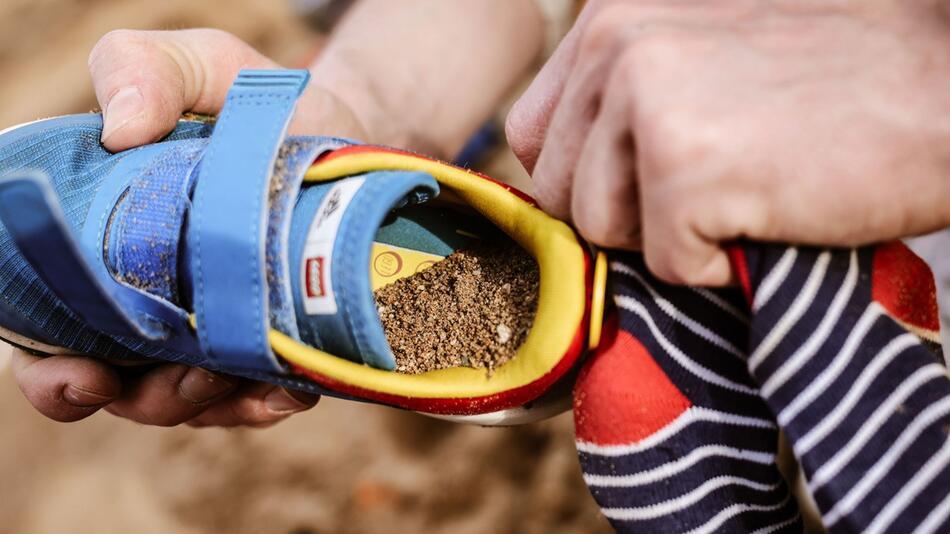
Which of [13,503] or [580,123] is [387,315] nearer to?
[580,123]

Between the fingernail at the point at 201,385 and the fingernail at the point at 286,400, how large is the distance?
6 centimetres

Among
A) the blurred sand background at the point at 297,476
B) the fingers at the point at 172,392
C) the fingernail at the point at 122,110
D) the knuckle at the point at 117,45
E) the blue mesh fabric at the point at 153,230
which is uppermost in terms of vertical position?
the knuckle at the point at 117,45

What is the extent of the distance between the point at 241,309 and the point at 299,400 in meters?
0.33

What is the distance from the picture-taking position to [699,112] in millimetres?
446

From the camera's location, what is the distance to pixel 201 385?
79 cm

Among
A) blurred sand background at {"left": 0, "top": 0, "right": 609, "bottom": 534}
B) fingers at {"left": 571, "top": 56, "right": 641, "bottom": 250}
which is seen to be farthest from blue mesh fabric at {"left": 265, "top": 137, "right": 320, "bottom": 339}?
blurred sand background at {"left": 0, "top": 0, "right": 609, "bottom": 534}

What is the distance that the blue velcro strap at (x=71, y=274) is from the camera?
46cm

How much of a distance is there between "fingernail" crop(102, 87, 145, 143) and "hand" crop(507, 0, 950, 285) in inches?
17.7

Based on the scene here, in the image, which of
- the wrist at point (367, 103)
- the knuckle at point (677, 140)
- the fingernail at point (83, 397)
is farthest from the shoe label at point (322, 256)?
the wrist at point (367, 103)

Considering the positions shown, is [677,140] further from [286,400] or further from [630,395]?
[286,400]

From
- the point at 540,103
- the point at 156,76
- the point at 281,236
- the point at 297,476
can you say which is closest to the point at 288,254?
the point at 281,236

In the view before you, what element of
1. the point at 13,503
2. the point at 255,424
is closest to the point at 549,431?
the point at 255,424

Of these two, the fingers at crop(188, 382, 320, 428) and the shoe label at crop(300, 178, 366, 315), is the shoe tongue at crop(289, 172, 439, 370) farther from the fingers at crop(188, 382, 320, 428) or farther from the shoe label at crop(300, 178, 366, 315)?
the fingers at crop(188, 382, 320, 428)

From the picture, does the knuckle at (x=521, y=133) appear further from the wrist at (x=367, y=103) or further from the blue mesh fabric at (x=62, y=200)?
the wrist at (x=367, y=103)
